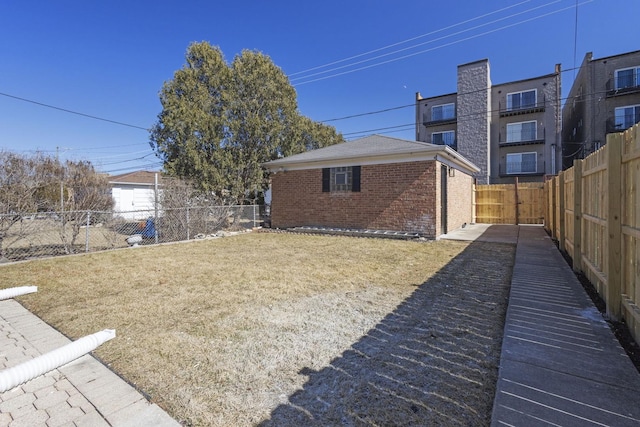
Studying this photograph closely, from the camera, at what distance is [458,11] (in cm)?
1295

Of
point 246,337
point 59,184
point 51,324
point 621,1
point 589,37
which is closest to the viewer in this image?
point 246,337

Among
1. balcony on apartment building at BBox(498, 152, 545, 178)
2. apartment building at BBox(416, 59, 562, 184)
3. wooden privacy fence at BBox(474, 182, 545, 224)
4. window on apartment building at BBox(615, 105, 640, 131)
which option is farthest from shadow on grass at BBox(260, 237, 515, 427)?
window on apartment building at BBox(615, 105, 640, 131)

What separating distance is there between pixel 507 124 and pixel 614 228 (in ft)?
85.2

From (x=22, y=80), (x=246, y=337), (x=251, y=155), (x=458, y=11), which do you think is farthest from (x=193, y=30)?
(x=246, y=337)

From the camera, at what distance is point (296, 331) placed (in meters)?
3.43

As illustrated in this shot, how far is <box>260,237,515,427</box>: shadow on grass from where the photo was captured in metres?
2.03

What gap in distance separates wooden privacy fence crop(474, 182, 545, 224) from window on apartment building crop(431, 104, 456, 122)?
13.2 meters

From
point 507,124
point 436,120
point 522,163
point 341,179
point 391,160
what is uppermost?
point 436,120

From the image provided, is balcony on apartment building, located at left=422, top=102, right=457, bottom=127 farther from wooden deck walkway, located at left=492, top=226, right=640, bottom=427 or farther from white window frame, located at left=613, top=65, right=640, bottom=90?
wooden deck walkway, located at left=492, top=226, right=640, bottom=427

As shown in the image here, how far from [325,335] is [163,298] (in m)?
2.79

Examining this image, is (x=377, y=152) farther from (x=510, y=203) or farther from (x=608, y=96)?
(x=608, y=96)

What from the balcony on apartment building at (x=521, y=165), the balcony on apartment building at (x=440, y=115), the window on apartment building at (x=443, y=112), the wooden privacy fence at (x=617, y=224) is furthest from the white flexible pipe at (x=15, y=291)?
the window on apartment building at (x=443, y=112)

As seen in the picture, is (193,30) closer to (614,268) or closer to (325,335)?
(325,335)

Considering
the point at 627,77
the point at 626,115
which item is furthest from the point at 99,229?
the point at 627,77
